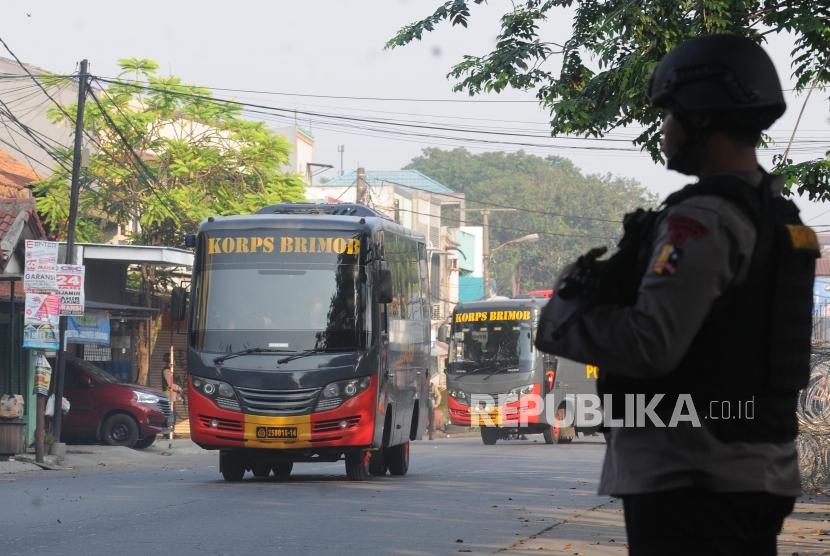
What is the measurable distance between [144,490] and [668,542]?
536 inches

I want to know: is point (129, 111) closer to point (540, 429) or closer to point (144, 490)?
point (540, 429)

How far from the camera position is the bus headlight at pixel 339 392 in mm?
17688

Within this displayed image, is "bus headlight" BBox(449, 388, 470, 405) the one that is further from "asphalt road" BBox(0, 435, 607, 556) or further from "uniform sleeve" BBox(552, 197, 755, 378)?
"uniform sleeve" BBox(552, 197, 755, 378)

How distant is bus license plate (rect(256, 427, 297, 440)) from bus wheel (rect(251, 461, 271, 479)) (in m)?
2.33

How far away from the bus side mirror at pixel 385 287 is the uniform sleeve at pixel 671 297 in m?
14.7

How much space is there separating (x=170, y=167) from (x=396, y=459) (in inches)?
788

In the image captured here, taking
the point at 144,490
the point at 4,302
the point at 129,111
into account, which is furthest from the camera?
the point at 129,111

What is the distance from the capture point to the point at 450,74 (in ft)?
49.2

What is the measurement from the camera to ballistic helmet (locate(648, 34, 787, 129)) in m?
3.33

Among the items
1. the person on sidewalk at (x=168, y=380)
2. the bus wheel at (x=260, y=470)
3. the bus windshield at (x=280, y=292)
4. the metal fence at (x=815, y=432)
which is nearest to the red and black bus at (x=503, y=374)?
the person on sidewalk at (x=168, y=380)

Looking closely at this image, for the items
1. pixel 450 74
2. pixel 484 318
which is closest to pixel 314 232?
pixel 450 74

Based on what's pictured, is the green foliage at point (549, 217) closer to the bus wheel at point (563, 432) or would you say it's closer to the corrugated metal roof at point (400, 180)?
the corrugated metal roof at point (400, 180)

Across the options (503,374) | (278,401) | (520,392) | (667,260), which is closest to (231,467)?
(278,401)

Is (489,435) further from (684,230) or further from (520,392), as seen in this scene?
(684,230)
